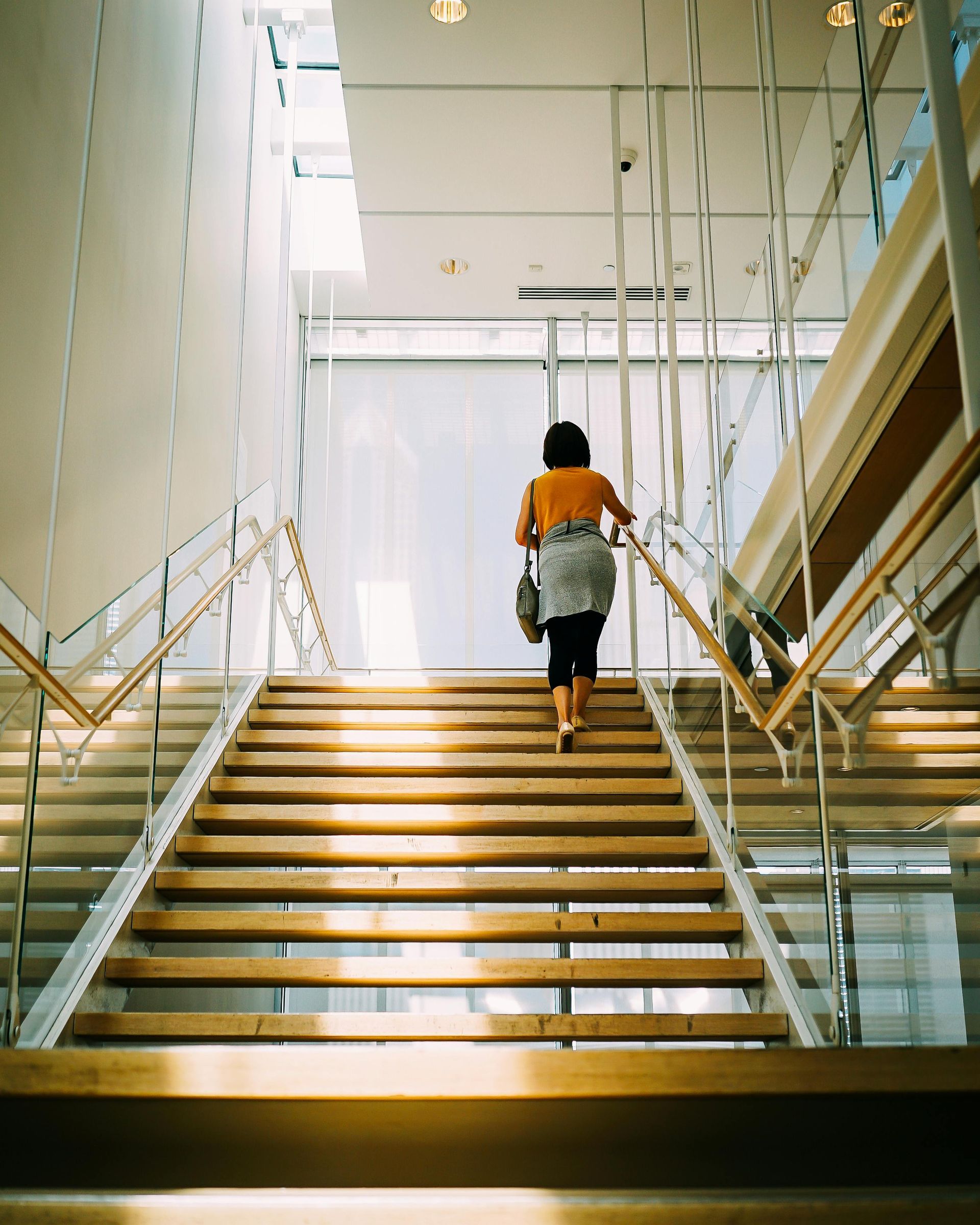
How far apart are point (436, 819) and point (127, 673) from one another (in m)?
1.31

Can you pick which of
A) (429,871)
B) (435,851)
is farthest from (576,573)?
(429,871)

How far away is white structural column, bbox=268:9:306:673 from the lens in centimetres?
719

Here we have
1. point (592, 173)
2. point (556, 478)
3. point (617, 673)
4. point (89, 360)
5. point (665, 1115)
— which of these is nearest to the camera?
point (665, 1115)

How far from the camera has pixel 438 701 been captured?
5738 millimetres

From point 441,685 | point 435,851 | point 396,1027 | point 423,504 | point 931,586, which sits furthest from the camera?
point 423,504

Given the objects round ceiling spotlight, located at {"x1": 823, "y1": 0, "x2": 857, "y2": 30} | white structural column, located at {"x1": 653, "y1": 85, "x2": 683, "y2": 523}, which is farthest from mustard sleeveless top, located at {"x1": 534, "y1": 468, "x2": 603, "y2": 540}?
round ceiling spotlight, located at {"x1": 823, "y1": 0, "x2": 857, "y2": 30}

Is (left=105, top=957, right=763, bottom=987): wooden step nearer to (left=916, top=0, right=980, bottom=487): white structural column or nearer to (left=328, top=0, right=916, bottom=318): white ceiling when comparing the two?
(left=916, top=0, right=980, bottom=487): white structural column

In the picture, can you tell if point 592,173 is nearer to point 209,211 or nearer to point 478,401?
point 209,211

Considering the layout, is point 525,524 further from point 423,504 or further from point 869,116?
point 423,504

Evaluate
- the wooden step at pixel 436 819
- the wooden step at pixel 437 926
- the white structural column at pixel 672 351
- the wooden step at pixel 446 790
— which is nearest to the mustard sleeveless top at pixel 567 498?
the white structural column at pixel 672 351

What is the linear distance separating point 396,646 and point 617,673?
2.13m

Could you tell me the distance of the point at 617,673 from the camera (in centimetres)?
1075

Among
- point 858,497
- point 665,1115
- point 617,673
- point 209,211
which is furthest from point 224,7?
point 665,1115

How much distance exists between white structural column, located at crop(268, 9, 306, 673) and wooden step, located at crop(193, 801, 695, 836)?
7.58 ft
